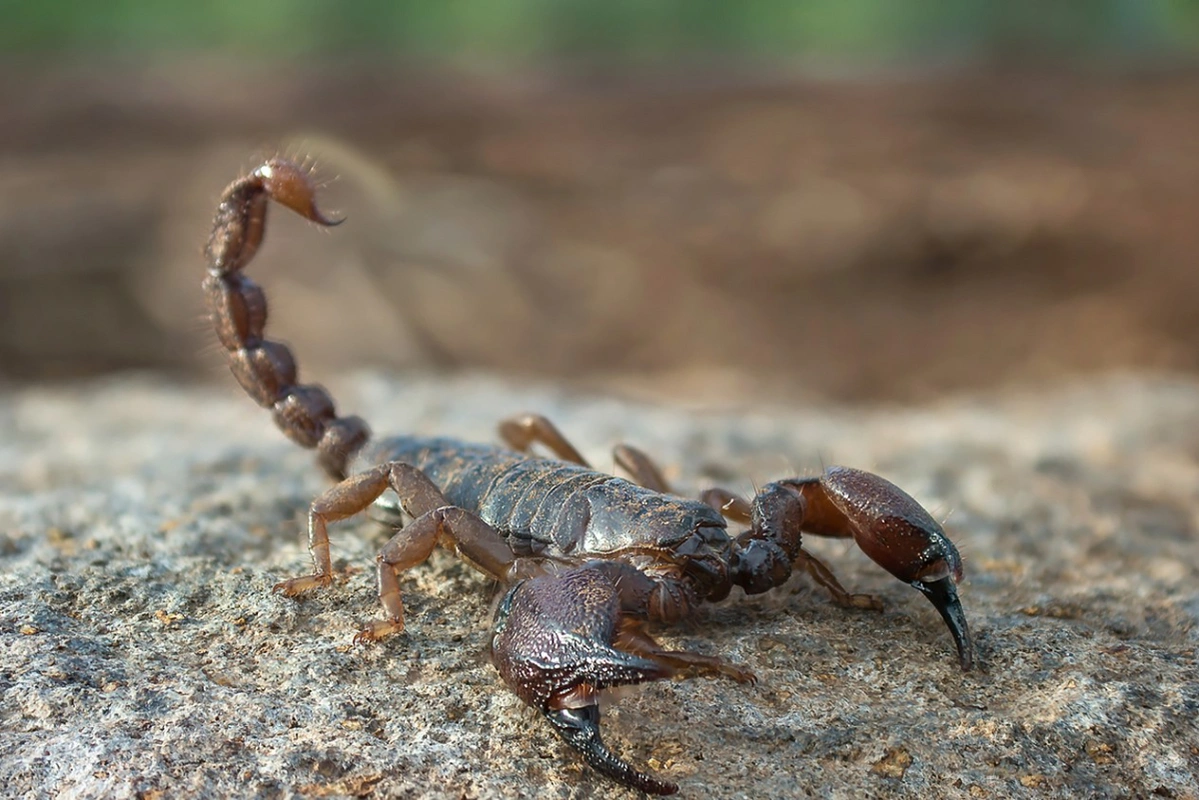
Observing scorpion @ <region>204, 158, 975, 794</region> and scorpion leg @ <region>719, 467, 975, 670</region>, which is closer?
scorpion @ <region>204, 158, 975, 794</region>

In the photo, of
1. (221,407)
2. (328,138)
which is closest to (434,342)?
(328,138)

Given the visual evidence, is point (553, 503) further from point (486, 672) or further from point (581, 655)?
point (581, 655)

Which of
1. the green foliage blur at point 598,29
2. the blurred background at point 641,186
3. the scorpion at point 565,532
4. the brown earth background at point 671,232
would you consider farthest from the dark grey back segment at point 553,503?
the green foliage blur at point 598,29

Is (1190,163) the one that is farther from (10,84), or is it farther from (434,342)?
(10,84)

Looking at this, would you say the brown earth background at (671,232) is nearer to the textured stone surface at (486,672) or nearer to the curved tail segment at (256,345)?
the textured stone surface at (486,672)

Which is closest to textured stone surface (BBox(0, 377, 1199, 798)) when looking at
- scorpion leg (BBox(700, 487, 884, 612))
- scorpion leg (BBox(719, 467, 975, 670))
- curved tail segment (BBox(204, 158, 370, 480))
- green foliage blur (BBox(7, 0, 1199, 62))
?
scorpion leg (BBox(700, 487, 884, 612))

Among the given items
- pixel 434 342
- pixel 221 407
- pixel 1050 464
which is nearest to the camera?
pixel 1050 464

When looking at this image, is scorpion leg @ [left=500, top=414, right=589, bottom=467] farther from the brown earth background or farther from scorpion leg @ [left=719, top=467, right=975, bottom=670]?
the brown earth background
